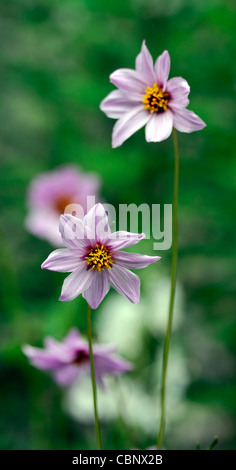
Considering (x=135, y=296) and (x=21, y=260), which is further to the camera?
(x=21, y=260)

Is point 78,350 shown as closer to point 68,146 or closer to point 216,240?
point 216,240

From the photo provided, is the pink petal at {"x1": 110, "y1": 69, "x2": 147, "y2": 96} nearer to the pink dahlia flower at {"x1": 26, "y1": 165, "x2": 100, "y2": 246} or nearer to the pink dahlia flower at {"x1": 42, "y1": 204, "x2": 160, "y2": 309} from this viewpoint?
the pink dahlia flower at {"x1": 42, "y1": 204, "x2": 160, "y2": 309}

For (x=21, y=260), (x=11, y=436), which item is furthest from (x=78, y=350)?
(x=21, y=260)

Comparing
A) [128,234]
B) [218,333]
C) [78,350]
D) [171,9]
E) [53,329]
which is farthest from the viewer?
[171,9]

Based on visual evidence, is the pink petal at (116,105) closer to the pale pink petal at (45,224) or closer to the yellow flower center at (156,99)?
the yellow flower center at (156,99)

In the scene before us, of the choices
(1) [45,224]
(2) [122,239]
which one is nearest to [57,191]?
(1) [45,224]

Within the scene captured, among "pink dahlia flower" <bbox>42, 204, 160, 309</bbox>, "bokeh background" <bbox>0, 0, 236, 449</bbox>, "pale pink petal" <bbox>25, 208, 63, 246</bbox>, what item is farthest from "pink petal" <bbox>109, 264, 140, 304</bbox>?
"pale pink petal" <bbox>25, 208, 63, 246</bbox>

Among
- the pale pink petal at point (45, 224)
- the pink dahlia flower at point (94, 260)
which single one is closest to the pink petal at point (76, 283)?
the pink dahlia flower at point (94, 260)
